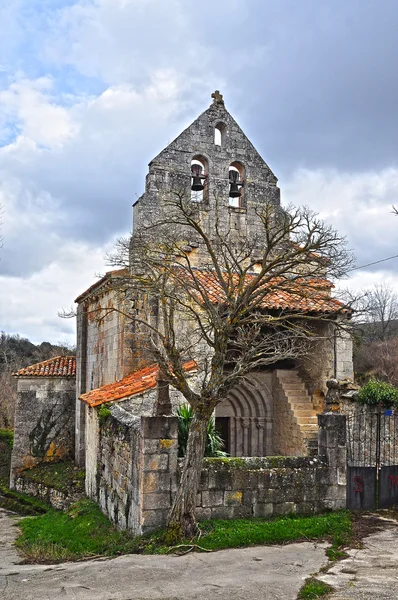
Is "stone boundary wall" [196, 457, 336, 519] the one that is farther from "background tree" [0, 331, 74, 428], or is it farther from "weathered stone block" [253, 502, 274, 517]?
"background tree" [0, 331, 74, 428]

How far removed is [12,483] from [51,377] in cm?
403

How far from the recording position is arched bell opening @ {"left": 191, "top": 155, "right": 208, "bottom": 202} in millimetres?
15797

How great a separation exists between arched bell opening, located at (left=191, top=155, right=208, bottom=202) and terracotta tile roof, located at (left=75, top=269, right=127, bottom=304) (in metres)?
3.15

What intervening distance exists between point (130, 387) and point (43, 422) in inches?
385

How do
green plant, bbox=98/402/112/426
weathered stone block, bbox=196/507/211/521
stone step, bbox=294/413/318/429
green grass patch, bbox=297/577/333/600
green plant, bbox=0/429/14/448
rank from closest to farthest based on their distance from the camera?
1. green grass patch, bbox=297/577/333/600
2. weathered stone block, bbox=196/507/211/521
3. green plant, bbox=98/402/112/426
4. stone step, bbox=294/413/318/429
5. green plant, bbox=0/429/14/448

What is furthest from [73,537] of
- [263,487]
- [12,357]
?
[12,357]

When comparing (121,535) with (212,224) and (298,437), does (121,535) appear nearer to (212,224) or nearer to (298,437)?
(298,437)

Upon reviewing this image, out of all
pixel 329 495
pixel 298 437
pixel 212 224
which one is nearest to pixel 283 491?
pixel 329 495

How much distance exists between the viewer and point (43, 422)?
67.4 feet

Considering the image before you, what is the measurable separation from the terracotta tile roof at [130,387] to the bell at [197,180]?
550 cm

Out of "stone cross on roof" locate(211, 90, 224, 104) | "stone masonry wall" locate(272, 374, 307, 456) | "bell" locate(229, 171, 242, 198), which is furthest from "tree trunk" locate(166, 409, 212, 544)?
"stone cross on roof" locate(211, 90, 224, 104)

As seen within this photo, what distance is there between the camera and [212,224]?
15641 mm

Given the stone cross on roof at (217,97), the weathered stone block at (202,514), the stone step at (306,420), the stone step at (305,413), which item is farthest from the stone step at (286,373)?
the stone cross on roof at (217,97)

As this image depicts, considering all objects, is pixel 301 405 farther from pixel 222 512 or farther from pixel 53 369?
pixel 53 369
